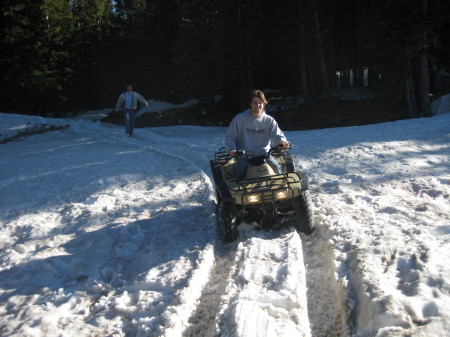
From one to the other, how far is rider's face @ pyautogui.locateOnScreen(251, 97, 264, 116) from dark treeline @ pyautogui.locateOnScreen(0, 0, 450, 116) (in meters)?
14.1

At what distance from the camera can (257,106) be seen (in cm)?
575

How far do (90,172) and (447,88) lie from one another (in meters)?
22.0

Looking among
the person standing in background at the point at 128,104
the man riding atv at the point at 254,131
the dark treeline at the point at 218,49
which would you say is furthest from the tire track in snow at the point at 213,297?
the dark treeline at the point at 218,49

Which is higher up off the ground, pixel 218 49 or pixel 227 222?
pixel 218 49

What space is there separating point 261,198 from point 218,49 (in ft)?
72.0

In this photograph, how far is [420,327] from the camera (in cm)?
283

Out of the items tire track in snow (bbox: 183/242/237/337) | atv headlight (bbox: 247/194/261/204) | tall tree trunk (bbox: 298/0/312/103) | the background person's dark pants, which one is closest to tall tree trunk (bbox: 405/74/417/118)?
tall tree trunk (bbox: 298/0/312/103)

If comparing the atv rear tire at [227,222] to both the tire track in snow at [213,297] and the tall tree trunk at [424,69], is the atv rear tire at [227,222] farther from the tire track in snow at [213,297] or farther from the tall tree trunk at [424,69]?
the tall tree trunk at [424,69]

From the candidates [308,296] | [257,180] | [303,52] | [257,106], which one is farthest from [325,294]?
[303,52]

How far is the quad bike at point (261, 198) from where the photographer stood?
4809mm

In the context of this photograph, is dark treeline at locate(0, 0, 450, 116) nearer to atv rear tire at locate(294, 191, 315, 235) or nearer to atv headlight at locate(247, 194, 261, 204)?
atv rear tire at locate(294, 191, 315, 235)

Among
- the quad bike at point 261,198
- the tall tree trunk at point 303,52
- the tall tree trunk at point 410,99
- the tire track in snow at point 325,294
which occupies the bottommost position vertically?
the tire track in snow at point 325,294

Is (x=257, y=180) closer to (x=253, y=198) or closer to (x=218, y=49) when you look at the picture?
(x=253, y=198)

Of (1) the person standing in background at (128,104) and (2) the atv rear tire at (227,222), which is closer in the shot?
(2) the atv rear tire at (227,222)
